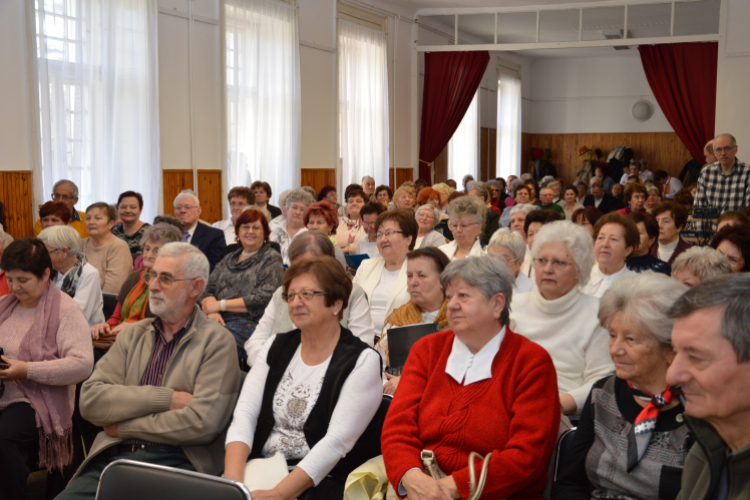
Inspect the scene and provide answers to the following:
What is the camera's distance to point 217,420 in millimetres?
2422

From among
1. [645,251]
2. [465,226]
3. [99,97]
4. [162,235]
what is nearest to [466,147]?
[99,97]

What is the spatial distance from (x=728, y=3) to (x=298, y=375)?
10.0 m

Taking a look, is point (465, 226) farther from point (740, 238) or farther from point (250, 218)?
point (740, 238)

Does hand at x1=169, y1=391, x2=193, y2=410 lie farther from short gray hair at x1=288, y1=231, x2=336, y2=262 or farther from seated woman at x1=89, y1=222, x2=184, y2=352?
short gray hair at x1=288, y1=231, x2=336, y2=262

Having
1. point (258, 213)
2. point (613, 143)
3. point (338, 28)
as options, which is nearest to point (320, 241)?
point (258, 213)

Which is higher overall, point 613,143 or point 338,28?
point 338,28

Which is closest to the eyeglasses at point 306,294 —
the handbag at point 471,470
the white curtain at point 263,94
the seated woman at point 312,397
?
the seated woman at point 312,397

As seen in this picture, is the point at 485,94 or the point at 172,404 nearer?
the point at 172,404

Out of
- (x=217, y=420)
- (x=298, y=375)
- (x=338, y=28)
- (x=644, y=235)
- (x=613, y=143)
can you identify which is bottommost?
(x=217, y=420)

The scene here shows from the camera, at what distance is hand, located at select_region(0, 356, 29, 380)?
2.72 meters

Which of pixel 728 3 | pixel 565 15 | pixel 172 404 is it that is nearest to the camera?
pixel 172 404

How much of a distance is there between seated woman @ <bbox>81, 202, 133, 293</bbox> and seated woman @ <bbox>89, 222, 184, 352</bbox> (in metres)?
0.62

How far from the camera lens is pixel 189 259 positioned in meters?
2.70

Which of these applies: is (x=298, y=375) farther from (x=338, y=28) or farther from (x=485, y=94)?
(x=485, y=94)
